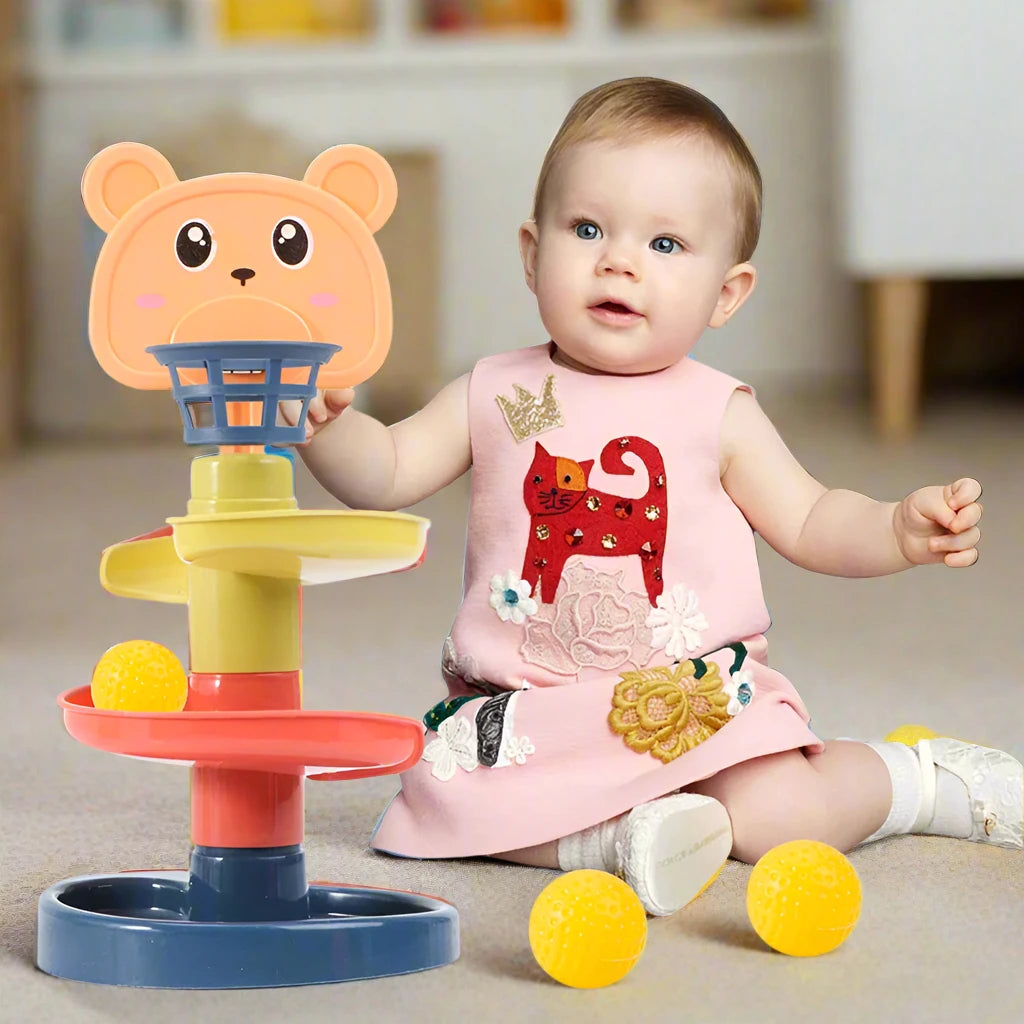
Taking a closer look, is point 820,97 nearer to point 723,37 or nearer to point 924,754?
point 723,37

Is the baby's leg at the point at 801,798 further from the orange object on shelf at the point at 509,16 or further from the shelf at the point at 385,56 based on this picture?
the orange object on shelf at the point at 509,16

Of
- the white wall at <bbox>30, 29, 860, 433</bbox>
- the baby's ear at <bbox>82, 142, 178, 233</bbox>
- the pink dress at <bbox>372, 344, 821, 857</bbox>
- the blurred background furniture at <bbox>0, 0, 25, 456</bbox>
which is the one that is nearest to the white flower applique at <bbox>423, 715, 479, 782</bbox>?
the pink dress at <bbox>372, 344, 821, 857</bbox>

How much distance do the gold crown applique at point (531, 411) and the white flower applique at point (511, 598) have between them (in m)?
0.08

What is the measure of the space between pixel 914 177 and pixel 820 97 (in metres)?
0.57

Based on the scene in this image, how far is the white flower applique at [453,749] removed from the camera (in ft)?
2.66

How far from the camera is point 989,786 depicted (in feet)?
2.72

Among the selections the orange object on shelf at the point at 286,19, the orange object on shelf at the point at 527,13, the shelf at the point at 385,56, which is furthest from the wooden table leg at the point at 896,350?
the orange object on shelf at the point at 286,19

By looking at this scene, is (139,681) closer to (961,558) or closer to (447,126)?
(961,558)

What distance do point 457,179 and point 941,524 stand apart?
2.32 meters

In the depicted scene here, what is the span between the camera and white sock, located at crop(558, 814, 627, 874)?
2.53ft

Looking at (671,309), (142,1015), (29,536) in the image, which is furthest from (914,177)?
(142,1015)

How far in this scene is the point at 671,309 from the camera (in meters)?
0.83

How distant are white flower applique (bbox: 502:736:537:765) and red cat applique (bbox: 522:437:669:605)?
0.25ft

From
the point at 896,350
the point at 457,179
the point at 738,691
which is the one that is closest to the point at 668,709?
the point at 738,691
